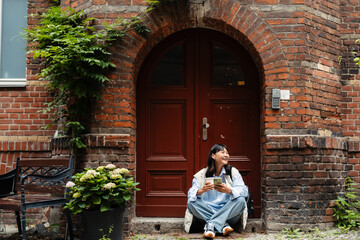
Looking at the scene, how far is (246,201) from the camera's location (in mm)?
5855

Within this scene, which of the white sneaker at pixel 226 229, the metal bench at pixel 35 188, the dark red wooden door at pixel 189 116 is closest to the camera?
the metal bench at pixel 35 188

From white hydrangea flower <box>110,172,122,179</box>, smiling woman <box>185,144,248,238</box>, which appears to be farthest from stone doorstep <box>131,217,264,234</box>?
white hydrangea flower <box>110,172,122,179</box>

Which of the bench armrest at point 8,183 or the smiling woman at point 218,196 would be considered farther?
the bench armrest at point 8,183

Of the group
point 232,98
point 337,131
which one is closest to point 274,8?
point 232,98

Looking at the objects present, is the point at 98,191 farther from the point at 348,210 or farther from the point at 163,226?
the point at 348,210

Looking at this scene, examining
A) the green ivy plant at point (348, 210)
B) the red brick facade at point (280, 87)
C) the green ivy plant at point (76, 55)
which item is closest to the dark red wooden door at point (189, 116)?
the red brick facade at point (280, 87)

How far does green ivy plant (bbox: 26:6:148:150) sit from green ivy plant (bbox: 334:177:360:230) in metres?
3.81

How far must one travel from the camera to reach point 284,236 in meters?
5.61

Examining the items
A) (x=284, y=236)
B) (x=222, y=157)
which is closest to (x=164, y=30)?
(x=222, y=157)

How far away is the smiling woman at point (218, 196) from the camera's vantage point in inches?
218

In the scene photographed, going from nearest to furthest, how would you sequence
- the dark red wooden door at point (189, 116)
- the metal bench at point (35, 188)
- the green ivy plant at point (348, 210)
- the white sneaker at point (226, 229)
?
the metal bench at point (35, 188) → the white sneaker at point (226, 229) → the green ivy plant at point (348, 210) → the dark red wooden door at point (189, 116)

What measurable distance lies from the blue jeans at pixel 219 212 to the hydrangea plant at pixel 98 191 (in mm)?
1010

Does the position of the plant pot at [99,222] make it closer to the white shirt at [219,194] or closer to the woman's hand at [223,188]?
the white shirt at [219,194]

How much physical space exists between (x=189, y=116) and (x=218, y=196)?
1350 millimetres
